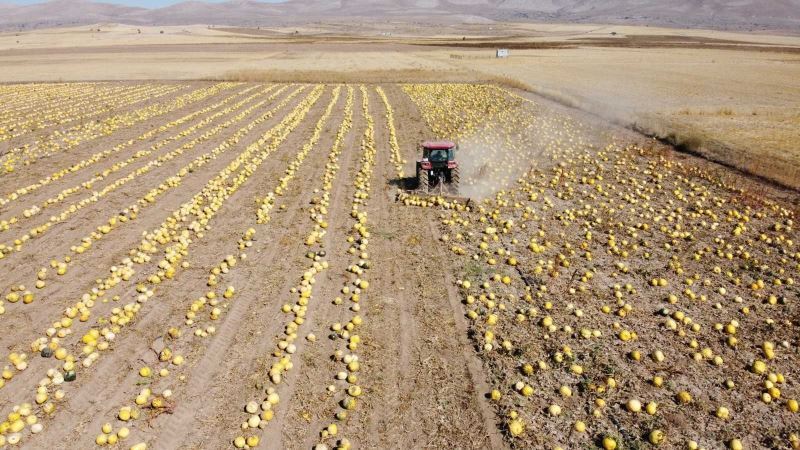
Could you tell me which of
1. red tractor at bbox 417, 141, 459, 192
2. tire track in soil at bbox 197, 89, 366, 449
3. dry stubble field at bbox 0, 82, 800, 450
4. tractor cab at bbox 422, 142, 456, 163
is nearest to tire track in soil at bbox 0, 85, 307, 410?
dry stubble field at bbox 0, 82, 800, 450

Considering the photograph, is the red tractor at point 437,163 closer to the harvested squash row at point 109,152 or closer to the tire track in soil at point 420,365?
the tire track in soil at point 420,365

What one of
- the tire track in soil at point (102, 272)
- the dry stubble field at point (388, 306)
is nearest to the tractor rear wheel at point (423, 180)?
the dry stubble field at point (388, 306)

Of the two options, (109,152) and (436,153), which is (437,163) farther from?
(109,152)

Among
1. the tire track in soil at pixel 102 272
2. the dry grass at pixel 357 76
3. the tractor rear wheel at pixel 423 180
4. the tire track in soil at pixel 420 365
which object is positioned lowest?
the tire track in soil at pixel 420 365

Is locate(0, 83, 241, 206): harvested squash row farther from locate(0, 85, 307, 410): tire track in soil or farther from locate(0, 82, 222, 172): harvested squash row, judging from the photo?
locate(0, 85, 307, 410): tire track in soil

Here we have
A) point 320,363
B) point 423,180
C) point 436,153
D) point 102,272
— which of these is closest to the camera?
point 320,363

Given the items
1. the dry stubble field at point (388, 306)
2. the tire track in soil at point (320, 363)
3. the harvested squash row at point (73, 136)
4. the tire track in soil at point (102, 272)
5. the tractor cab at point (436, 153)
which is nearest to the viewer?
the tire track in soil at point (320, 363)

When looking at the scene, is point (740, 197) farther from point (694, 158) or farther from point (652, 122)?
point (652, 122)

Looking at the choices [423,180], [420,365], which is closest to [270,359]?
[420,365]
